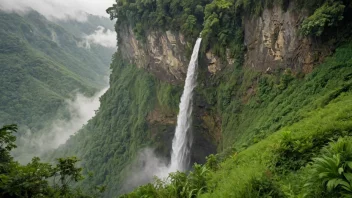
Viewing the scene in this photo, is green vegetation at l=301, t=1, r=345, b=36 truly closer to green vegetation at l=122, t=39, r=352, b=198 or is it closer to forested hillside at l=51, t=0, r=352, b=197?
forested hillside at l=51, t=0, r=352, b=197

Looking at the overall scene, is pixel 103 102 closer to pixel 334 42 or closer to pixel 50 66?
pixel 334 42

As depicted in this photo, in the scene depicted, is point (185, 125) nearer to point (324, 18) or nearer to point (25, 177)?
point (324, 18)

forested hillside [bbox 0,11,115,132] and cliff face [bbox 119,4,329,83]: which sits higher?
forested hillside [bbox 0,11,115,132]

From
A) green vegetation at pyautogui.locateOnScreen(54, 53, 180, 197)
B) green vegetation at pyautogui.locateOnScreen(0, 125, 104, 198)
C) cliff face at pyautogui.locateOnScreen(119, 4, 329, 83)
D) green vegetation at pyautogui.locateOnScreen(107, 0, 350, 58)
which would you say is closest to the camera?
green vegetation at pyautogui.locateOnScreen(0, 125, 104, 198)

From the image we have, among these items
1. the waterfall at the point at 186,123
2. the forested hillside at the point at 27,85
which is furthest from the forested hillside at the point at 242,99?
the forested hillside at the point at 27,85

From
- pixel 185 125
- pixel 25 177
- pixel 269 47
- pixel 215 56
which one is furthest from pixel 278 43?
pixel 25 177

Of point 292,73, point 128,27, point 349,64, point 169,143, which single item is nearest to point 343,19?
point 349,64

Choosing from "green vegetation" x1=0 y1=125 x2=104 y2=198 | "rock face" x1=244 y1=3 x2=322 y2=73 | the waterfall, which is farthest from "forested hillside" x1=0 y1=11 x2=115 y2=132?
"green vegetation" x1=0 y1=125 x2=104 y2=198
